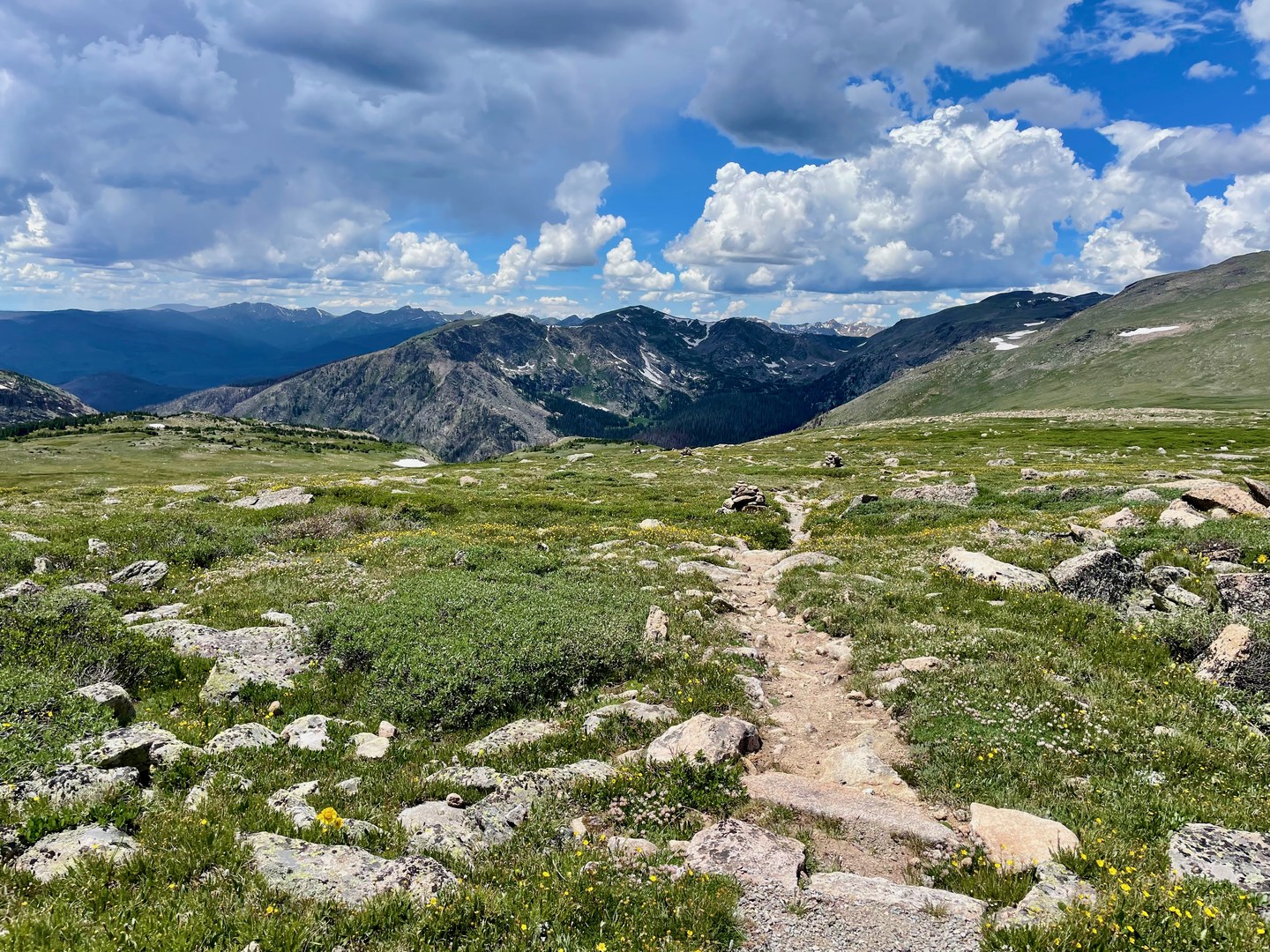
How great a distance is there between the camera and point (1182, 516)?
813 inches

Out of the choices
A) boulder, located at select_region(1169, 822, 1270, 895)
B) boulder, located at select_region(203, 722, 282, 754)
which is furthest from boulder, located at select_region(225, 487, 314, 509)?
boulder, located at select_region(1169, 822, 1270, 895)

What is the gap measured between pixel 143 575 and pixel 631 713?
19.2m

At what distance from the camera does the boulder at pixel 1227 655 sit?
11250 millimetres

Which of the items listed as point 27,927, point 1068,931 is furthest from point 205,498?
point 1068,931

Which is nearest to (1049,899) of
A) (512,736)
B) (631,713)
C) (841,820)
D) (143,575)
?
(841,820)

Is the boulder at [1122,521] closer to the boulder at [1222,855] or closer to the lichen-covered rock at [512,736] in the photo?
the boulder at [1222,855]

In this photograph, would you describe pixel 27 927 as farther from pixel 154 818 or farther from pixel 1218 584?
pixel 1218 584

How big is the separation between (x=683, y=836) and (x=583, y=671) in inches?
239

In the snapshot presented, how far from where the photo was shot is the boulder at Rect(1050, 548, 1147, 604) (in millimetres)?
15820

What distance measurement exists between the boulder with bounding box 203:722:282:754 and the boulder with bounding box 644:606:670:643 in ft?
28.1

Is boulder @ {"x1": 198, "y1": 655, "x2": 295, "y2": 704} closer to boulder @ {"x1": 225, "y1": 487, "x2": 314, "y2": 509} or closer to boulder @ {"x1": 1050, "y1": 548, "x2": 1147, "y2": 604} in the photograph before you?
boulder @ {"x1": 1050, "y1": 548, "x2": 1147, "y2": 604}

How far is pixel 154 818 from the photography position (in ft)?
25.4

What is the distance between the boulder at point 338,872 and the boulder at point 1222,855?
8.90 metres

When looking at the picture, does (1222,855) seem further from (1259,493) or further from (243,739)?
(1259,493)
